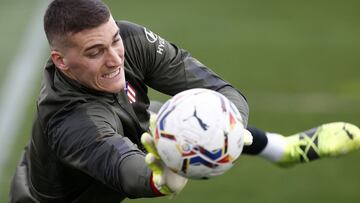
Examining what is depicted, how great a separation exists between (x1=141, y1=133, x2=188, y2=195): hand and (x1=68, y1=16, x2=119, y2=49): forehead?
1002mm

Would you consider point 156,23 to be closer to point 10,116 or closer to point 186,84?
point 10,116

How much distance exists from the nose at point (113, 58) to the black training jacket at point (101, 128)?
0.90 ft

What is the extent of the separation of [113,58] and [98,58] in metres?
0.10

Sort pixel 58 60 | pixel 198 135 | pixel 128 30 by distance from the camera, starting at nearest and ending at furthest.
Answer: pixel 198 135 → pixel 58 60 → pixel 128 30

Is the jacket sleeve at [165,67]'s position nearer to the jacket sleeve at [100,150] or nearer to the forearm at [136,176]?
the jacket sleeve at [100,150]

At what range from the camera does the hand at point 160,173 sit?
166 inches

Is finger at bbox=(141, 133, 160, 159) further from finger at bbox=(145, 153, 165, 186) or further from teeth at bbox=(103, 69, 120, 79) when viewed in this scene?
teeth at bbox=(103, 69, 120, 79)

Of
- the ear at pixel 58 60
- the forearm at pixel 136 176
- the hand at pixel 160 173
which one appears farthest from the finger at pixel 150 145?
the ear at pixel 58 60

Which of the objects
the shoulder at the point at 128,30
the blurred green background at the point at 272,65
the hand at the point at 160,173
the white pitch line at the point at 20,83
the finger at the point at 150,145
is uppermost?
the shoulder at the point at 128,30

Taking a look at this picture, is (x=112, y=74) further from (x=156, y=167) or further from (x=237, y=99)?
(x=156, y=167)

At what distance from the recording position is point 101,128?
4895 millimetres

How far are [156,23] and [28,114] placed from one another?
303 centimetres

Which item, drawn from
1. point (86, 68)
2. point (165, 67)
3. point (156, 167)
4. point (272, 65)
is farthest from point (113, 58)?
point (272, 65)

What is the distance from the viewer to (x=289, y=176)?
794 cm
